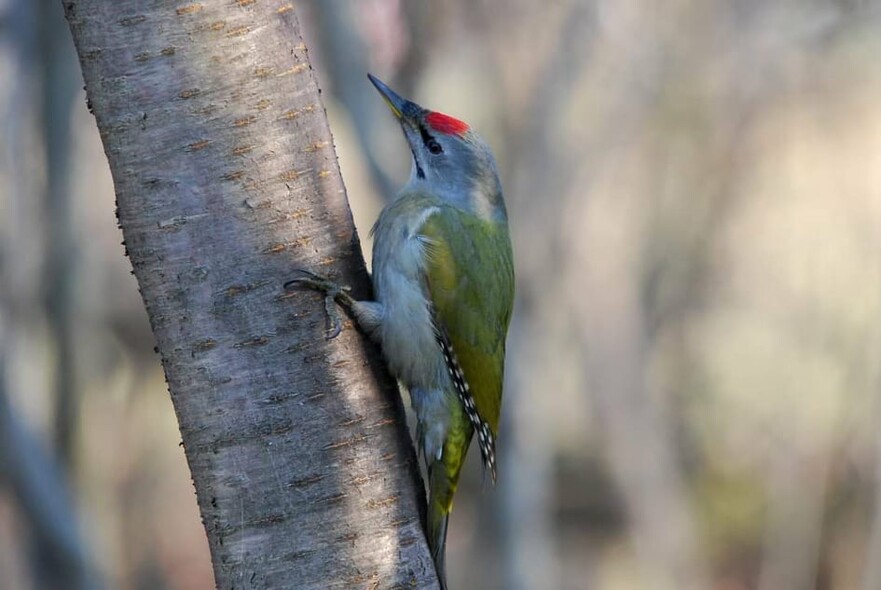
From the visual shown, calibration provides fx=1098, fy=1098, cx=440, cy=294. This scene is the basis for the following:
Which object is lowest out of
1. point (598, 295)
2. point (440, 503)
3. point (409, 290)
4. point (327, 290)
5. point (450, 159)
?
point (598, 295)

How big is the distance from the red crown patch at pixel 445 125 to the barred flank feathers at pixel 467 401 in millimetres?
807

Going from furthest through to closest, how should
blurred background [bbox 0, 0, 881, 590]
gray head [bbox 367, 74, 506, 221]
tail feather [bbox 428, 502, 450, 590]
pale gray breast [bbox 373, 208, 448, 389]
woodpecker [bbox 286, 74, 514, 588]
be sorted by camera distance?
1. blurred background [bbox 0, 0, 881, 590]
2. gray head [bbox 367, 74, 506, 221]
3. woodpecker [bbox 286, 74, 514, 588]
4. pale gray breast [bbox 373, 208, 448, 389]
5. tail feather [bbox 428, 502, 450, 590]

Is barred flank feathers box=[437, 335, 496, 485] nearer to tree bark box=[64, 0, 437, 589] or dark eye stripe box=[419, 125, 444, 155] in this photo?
dark eye stripe box=[419, 125, 444, 155]

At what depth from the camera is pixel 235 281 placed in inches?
93.4

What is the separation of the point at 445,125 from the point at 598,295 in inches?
148

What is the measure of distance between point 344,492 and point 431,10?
4.48 meters

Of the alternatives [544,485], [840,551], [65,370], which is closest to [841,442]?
[840,551]

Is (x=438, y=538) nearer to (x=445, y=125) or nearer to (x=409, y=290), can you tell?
(x=409, y=290)

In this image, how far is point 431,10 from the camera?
634 centimetres

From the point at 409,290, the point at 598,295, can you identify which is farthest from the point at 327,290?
the point at 598,295

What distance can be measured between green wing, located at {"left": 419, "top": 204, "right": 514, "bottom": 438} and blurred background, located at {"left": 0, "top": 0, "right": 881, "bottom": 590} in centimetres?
188

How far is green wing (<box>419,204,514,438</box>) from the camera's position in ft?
12.0

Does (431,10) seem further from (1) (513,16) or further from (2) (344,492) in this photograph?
(2) (344,492)

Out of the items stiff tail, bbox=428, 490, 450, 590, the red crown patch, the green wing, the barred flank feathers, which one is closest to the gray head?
the red crown patch
